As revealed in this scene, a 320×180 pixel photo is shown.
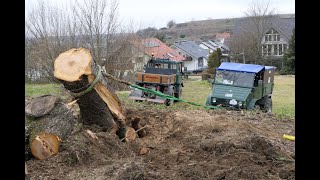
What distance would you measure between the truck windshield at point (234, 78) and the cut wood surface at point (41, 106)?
977cm

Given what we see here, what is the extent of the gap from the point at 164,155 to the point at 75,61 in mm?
2100

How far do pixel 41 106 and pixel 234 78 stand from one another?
32.9ft

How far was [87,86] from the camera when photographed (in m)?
6.18

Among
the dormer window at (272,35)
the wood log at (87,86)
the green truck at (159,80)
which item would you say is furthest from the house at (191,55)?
the wood log at (87,86)

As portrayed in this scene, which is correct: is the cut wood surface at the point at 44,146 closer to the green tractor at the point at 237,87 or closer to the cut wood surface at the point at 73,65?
the cut wood surface at the point at 73,65

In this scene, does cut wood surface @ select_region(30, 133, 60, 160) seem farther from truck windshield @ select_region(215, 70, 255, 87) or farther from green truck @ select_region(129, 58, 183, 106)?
green truck @ select_region(129, 58, 183, 106)

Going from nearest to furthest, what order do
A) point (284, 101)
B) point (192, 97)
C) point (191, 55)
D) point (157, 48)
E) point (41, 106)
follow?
point (41, 106), point (284, 101), point (192, 97), point (157, 48), point (191, 55)

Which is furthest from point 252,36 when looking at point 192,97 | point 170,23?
point 170,23

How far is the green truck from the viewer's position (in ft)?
53.6

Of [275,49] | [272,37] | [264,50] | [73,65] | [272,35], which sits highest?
[272,35]

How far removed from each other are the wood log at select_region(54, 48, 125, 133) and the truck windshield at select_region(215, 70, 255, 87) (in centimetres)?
825

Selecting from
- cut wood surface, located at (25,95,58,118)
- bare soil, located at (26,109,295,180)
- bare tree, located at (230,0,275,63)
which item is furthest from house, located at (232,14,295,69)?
cut wood surface, located at (25,95,58,118)

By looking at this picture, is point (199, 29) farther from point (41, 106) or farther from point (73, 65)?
point (41, 106)
